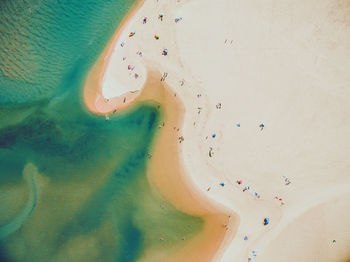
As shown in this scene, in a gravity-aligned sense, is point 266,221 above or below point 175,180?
above

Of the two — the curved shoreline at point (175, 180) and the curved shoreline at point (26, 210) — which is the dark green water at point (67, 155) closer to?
the curved shoreline at point (26, 210)

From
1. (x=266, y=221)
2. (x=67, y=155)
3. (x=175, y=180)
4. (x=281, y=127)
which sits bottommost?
(x=67, y=155)

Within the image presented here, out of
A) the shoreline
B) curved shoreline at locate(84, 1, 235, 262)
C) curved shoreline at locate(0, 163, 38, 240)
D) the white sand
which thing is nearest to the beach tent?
the white sand

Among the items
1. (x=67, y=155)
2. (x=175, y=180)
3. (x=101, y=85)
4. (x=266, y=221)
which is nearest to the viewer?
→ (x=266, y=221)

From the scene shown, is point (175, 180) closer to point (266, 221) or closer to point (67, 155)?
point (266, 221)

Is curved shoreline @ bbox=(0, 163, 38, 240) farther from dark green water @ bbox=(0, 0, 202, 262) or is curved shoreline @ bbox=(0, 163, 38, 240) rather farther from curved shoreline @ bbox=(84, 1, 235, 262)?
curved shoreline @ bbox=(84, 1, 235, 262)

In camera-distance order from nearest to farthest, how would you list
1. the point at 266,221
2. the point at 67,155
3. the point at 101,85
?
the point at 266,221 < the point at 67,155 < the point at 101,85

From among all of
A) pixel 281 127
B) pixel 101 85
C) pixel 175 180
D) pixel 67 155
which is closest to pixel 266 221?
pixel 281 127

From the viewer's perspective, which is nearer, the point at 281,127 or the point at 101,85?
the point at 281,127
